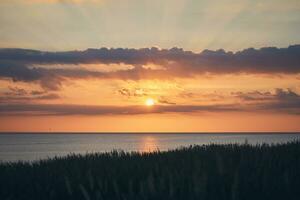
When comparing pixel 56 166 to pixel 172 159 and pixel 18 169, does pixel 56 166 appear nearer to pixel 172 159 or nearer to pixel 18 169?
pixel 18 169

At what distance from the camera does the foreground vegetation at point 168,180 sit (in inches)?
286

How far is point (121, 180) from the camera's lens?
8695mm

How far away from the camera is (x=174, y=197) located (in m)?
6.98

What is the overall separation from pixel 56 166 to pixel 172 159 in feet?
8.40

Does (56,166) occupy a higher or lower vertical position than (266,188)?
lower

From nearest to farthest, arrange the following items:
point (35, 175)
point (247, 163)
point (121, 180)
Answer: point (121, 180), point (247, 163), point (35, 175)

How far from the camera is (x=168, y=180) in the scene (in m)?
8.05

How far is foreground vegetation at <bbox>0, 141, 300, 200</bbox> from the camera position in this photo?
7254 mm

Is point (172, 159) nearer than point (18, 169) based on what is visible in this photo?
Yes

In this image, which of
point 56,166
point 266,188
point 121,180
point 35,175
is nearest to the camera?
point 266,188

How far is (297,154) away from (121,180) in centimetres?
416

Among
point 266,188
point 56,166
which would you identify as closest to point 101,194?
Answer: point 266,188

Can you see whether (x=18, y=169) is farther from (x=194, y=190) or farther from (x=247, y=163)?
(x=194, y=190)

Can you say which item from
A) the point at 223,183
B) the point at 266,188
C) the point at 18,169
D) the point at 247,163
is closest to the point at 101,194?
the point at 223,183
